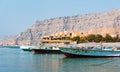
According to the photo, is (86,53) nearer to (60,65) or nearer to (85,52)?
(85,52)

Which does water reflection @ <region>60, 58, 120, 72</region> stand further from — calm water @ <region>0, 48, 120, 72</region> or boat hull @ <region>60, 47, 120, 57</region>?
boat hull @ <region>60, 47, 120, 57</region>

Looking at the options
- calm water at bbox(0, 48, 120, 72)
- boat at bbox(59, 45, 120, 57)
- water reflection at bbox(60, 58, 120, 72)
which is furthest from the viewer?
boat at bbox(59, 45, 120, 57)

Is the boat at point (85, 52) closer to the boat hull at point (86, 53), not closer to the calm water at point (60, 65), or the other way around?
the boat hull at point (86, 53)

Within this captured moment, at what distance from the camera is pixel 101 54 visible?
66.9 metres

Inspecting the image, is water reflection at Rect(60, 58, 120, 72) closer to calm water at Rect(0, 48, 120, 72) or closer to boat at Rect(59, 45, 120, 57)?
calm water at Rect(0, 48, 120, 72)

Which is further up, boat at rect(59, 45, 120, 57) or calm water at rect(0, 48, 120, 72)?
boat at rect(59, 45, 120, 57)

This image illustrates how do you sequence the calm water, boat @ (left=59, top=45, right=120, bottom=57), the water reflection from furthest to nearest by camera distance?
boat @ (left=59, top=45, right=120, bottom=57)
the water reflection
the calm water

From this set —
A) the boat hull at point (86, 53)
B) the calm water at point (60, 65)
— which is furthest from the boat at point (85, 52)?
the calm water at point (60, 65)

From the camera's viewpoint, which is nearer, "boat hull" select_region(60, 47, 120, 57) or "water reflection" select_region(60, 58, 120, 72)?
"water reflection" select_region(60, 58, 120, 72)

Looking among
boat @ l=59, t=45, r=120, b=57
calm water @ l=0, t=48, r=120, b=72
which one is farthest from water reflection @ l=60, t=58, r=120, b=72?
boat @ l=59, t=45, r=120, b=57

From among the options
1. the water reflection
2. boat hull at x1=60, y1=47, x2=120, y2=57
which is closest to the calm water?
the water reflection

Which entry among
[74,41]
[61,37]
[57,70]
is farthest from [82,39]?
[57,70]

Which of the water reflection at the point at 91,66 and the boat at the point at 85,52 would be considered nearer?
the water reflection at the point at 91,66

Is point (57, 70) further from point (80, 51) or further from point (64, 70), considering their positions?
point (80, 51)
